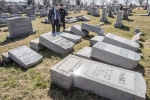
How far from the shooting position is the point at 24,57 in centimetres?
407

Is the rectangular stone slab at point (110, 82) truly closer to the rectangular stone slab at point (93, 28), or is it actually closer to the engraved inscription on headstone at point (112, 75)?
the engraved inscription on headstone at point (112, 75)

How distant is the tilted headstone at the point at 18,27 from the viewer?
6660 millimetres

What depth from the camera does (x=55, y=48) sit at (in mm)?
4855

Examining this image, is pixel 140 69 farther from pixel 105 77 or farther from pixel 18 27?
pixel 18 27

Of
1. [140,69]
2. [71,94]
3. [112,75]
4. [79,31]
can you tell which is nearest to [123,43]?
[140,69]

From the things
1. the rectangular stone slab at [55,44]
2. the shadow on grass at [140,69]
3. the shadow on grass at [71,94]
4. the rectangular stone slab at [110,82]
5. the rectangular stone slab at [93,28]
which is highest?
the rectangular stone slab at [93,28]

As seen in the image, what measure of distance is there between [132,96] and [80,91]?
1099 millimetres

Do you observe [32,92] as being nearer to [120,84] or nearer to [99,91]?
[99,91]

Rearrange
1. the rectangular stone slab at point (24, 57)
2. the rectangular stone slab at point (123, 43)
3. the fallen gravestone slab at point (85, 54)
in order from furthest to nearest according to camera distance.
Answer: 1. the rectangular stone slab at point (123, 43)
2. the fallen gravestone slab at point (85, 54)
3. the rectangular stone slab at point (24, 57)

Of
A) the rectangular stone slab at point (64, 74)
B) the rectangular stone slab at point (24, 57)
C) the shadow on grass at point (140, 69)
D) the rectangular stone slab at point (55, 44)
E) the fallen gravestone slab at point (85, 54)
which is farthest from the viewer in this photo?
the rectangular stone slab at point (55, 44)

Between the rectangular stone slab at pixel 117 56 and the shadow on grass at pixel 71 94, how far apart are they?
1.39 m

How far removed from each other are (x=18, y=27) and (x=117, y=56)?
564cm

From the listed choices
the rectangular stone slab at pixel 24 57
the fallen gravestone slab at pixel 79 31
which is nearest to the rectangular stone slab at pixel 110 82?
the rectangular stone slab at pixel 24 57

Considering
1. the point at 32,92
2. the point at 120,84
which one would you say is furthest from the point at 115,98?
the point at 32,92
